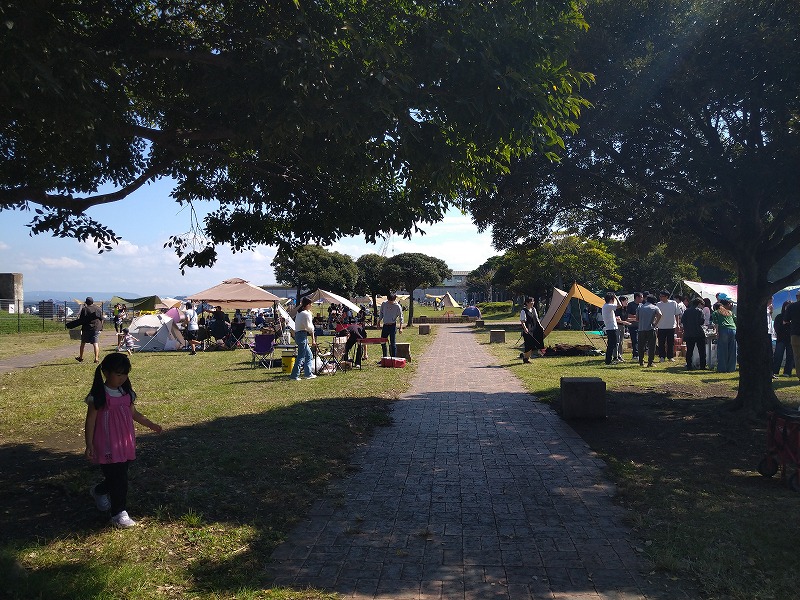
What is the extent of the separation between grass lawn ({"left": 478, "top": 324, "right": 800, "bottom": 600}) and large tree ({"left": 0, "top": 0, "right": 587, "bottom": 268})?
3340mm

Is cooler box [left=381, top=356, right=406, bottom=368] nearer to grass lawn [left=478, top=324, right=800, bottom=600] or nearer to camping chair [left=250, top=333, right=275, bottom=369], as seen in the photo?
camping chair [left=250, top=333, right=275, bottom=369]

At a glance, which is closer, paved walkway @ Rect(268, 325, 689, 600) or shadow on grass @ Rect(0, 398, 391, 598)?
paved walkway @ Rect(268, 325, 689, 600)

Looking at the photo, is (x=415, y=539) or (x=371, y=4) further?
(x=371, y=4)

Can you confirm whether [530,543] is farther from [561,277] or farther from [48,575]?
[561,277]

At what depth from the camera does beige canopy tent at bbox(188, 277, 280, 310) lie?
891 inches

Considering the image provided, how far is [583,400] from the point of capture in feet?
30.7

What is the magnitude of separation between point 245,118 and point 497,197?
479 centimetres

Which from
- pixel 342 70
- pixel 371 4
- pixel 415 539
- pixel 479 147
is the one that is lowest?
pixel 415 539

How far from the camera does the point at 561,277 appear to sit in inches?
1730

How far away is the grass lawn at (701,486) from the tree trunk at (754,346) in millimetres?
365

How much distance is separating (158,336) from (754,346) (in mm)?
19245

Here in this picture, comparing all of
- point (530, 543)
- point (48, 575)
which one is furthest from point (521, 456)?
point (48, 575)

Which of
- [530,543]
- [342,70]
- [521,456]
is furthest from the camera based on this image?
[521,456]

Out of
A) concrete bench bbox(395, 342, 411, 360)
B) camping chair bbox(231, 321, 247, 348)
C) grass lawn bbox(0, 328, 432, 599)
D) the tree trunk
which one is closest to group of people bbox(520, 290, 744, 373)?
concrete bench bbox(395, 342, 411, 360)
